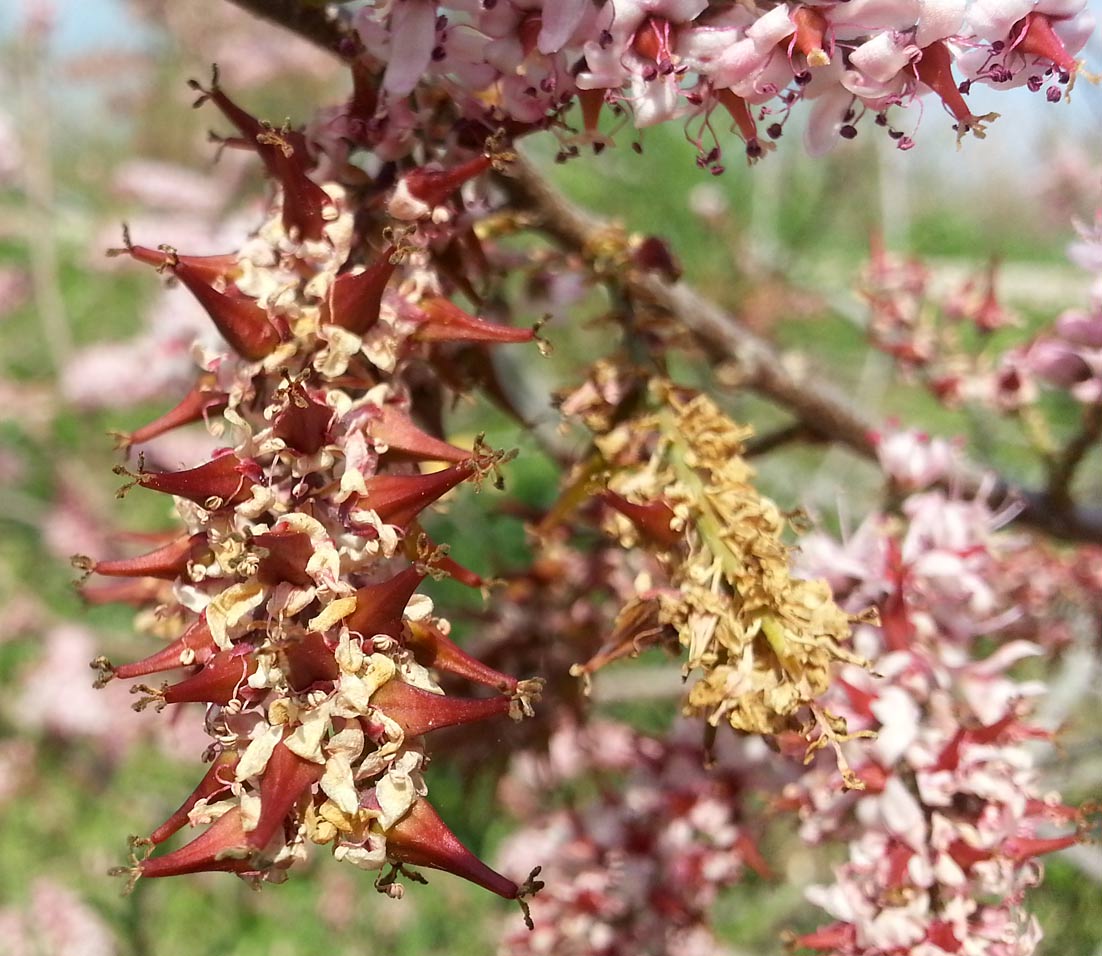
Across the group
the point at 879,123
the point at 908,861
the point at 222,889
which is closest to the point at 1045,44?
A: the point at 879,123

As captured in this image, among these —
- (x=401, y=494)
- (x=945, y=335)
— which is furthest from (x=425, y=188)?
(x=945, y=335)

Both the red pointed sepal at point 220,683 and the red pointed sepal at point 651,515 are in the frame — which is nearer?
the red pointed sepal at point 220,683

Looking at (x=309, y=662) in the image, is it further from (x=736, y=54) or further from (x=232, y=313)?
(x=736, y=54)

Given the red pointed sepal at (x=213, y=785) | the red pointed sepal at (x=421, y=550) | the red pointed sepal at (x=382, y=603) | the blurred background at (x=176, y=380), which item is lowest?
the blurred background at (x=176, y=380)

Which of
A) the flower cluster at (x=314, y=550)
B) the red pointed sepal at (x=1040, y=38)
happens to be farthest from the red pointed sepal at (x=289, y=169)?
the red pointed sepal at (x=1040, y=38)

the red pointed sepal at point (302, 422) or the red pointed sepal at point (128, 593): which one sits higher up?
the red pointed sepal at point (302, 422)

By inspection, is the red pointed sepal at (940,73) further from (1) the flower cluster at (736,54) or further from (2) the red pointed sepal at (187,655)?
(2) the red pointed sepal at (187,655)

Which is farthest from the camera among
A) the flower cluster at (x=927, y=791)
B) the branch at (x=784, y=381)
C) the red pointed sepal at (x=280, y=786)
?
the branch at (x=784, y=381)

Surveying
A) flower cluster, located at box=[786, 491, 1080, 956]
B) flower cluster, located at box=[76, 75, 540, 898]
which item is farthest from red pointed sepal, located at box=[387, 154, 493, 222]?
flower cluster, located at box=[786, 491, 1080, 956]
